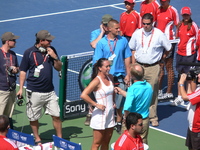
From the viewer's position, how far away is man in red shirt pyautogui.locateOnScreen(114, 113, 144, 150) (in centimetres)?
779

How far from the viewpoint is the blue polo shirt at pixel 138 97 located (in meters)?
9.12

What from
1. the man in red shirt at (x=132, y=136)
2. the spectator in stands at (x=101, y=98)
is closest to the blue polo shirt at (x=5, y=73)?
the spectator in stands at (x=101, y=98)

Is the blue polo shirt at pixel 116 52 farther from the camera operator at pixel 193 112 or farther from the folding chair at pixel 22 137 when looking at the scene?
the folding chair at pixel 22 137

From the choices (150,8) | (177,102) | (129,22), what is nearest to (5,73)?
(177,102)

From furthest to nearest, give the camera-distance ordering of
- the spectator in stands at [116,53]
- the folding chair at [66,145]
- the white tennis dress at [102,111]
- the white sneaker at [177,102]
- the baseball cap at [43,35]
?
the white sneaker at [177,102] < the spectator in stands at [116,53] < the baseball cap at [43,35] < the white tennis dress at [102,111] < the folding chair at [66,145]

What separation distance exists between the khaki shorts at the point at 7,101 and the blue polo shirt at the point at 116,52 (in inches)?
72.1

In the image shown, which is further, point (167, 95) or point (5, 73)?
point (167, 95)

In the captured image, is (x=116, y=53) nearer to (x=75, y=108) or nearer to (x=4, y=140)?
(x=75, y=108)

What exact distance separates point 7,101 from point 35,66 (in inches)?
38.2

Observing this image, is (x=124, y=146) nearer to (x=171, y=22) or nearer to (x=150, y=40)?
(x=150, y=40)

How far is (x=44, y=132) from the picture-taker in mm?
11938

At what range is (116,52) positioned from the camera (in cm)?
1155

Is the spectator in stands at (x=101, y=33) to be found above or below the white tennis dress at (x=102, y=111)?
above

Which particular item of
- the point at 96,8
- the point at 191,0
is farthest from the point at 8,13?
the point at 191,0
